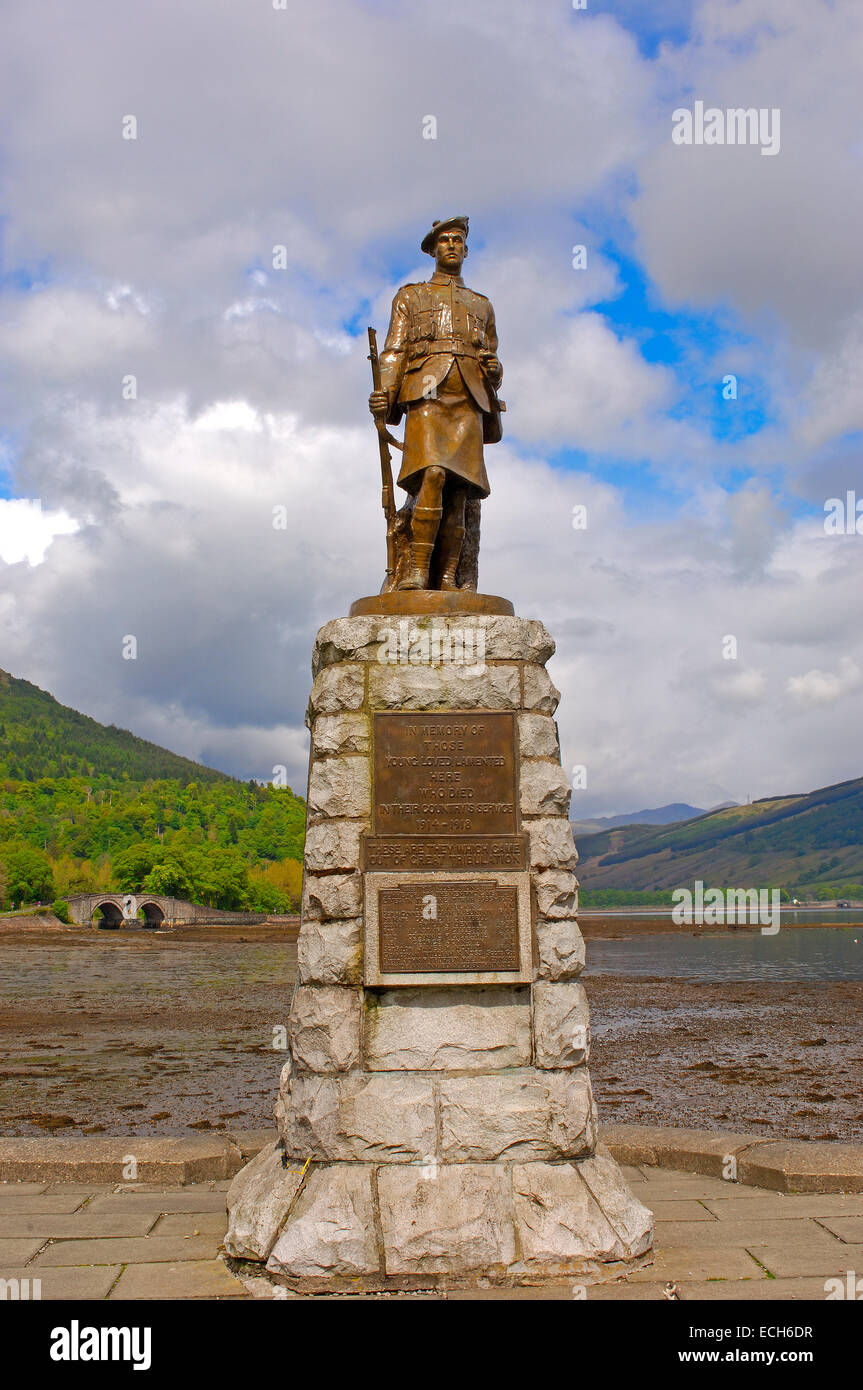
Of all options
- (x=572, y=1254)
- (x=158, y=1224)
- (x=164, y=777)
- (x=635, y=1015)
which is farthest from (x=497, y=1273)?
(x=164, y=777)

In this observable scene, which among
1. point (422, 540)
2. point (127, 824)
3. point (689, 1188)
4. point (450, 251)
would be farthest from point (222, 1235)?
point (127, 824)

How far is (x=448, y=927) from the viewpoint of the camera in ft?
19.2

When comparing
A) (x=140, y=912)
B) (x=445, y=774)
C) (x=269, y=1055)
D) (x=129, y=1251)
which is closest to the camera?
(x=129, y=1251)

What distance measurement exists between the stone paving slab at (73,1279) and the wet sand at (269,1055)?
15.9 ft

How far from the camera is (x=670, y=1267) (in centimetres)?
539

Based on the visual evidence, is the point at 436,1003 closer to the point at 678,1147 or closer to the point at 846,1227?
the point at 846,1227

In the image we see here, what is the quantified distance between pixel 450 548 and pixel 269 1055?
10.9 meters

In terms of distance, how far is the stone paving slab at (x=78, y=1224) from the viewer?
5.99 metres

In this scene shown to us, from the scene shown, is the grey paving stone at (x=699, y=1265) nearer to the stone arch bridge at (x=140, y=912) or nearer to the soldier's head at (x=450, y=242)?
the soldier's head at (x=450, y=242)

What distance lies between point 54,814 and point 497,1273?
134 m

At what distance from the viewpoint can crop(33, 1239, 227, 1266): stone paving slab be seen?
18.1 feet

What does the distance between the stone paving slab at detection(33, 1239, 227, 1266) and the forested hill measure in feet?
518

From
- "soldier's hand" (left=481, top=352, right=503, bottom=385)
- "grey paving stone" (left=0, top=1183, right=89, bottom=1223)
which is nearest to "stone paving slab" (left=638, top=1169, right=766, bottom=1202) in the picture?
"grey paving stone" (left=0, top=1183, right=89, bottom=1223)

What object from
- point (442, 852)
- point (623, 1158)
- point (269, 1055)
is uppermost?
point (442, 852)
